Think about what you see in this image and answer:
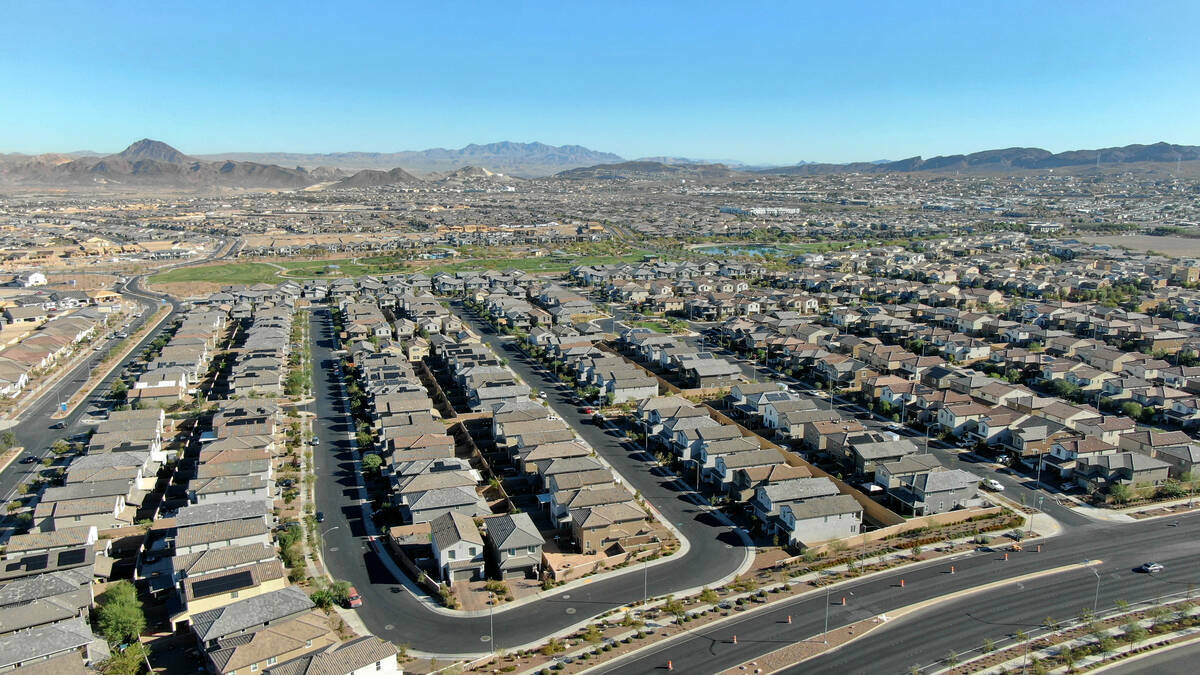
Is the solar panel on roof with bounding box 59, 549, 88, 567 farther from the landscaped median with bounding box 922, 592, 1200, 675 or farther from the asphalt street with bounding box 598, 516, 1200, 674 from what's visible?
the landscaped median with bounding box 922, 592, 1200, 675

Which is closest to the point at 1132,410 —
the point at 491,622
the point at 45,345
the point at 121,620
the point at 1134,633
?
the point at 1134,633

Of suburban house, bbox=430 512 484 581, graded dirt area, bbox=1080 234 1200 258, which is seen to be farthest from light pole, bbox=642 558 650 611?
graded dirt area, bbox=1080 234 1200 258

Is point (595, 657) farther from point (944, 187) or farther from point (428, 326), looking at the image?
point (944, 187)

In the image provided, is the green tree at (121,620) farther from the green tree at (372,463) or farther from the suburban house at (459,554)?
the green tree at (372,463)

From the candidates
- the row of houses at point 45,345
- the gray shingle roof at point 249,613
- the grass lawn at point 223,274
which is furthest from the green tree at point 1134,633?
the grass lawn at point 223,274

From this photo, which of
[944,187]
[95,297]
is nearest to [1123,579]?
[95,297]

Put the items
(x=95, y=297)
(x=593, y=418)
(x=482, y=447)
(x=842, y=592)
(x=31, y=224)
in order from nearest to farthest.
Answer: (x=842, y=592) → (x=482, y=447) → (x=593, y=418) → (x=95, y=297) → (x=31, y=224)
